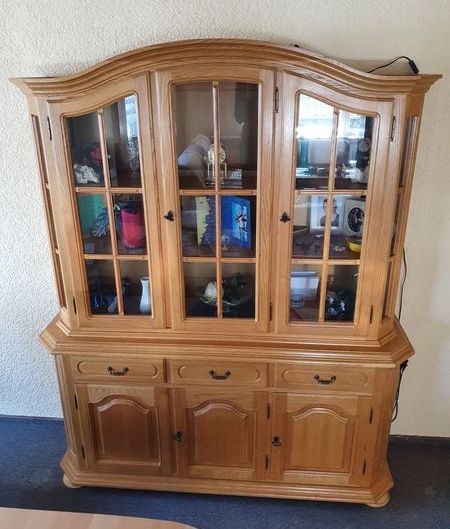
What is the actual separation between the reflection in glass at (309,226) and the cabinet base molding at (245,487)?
3.40ft

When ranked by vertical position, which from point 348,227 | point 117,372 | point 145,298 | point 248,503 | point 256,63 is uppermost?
point 256,63

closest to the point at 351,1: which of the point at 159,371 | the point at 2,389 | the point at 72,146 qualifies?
the point at 72,146

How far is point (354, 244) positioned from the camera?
1563 millimetres

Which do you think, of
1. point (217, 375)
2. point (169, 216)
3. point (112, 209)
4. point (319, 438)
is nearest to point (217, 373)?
point (217, 375)

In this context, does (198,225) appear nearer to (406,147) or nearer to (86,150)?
(86,150)

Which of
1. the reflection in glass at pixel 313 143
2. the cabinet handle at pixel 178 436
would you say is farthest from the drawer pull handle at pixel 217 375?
the reflection in glass at pixel 313 143

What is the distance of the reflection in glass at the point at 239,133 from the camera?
1.43 m

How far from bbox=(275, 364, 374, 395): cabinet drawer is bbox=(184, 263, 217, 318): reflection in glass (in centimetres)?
36

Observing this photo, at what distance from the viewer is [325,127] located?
1.43m

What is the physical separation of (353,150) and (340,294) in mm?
539

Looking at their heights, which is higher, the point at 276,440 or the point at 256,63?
the point at 256,63

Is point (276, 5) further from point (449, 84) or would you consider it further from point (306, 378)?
point (306, 378)

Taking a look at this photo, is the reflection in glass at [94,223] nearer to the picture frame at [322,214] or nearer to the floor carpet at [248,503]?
the picture frame at [322,214]

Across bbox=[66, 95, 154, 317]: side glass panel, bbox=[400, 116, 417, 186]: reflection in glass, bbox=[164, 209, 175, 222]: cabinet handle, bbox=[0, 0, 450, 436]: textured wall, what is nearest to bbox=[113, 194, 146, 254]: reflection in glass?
bbox=[66, 95, 154, 317]: side glass panel
